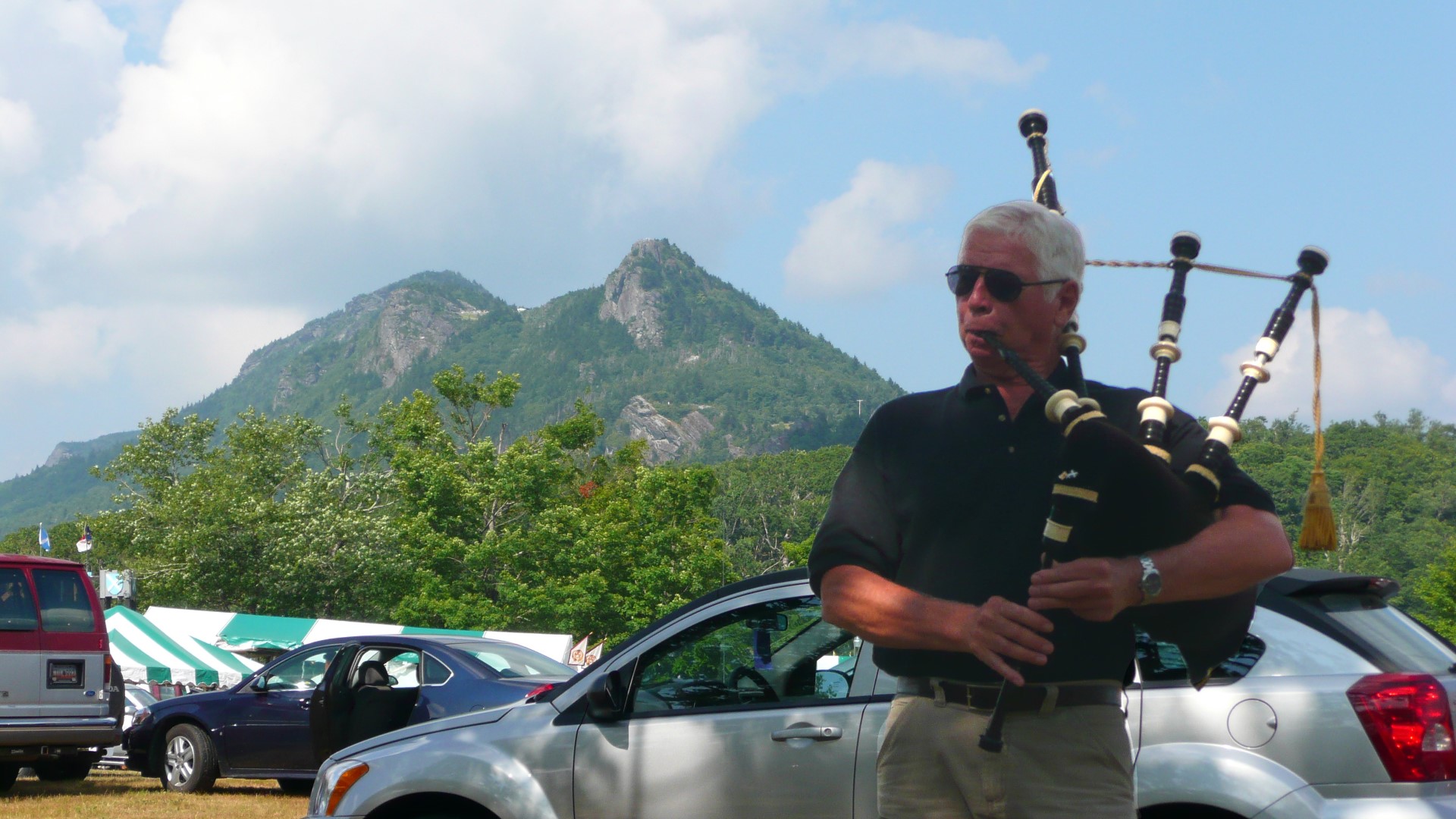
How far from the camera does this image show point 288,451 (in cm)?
6303

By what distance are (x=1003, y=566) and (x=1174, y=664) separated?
2949mm

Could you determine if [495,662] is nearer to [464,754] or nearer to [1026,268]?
[464,754]

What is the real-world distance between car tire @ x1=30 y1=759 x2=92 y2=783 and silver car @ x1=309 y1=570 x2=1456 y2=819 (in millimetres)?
9036

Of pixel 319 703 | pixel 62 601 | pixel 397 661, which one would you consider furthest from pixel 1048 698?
pixel 62 601

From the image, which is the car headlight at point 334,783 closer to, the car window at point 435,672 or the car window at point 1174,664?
the car window at point 1174,664

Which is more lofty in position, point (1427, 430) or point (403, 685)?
point (1427, 430)

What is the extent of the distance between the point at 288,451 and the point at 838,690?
61.2 m

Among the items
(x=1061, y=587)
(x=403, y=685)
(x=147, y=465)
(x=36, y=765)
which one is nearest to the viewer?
(x=1061, y=587)

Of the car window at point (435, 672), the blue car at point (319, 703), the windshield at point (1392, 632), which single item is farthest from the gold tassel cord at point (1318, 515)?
the car window at point (435, 672)

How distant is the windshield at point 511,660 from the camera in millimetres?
11539

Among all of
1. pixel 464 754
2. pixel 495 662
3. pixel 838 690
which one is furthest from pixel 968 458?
pixel 495 662

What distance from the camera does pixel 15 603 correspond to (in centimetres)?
1297

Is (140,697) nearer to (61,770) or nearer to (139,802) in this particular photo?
(61,770)

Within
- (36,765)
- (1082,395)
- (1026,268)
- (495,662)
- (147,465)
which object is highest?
(147,465)
